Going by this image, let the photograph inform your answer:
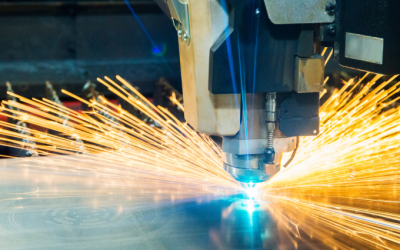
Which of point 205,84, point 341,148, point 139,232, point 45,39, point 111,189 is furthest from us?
point 45,39

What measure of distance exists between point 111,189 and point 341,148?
878 millimetres

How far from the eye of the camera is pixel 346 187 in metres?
1.39

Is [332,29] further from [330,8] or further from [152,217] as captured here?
[152,217]

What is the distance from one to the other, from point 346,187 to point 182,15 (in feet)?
2.48

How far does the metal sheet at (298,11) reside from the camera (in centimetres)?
86

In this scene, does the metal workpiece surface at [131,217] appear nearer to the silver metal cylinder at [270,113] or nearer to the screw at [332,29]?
the silver metal cylinder at [270,113]

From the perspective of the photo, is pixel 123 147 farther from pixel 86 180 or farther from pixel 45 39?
pixel 45 39

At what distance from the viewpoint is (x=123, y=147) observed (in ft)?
5.84

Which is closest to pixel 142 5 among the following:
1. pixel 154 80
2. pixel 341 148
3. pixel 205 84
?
pixel 154 80

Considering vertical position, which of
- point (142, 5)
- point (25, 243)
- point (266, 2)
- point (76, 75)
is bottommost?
point (25, 243)

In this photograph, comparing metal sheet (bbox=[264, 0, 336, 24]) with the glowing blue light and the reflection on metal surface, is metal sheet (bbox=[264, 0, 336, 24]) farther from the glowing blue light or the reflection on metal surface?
the glowing blue light

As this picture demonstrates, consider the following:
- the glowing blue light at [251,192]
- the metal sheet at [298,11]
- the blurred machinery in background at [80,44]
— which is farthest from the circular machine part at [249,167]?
the blurred machinery in background at [80,44]

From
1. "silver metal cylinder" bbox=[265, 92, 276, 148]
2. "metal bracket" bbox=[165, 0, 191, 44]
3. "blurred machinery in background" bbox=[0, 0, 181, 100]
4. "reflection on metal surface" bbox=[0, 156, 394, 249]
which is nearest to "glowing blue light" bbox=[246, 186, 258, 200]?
"reflection on metal surface" bbox=[0, 156, 394, 249]

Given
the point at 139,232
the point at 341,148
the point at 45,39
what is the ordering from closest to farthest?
the point at 139,232, the point at 341,148, the point at 45,39
